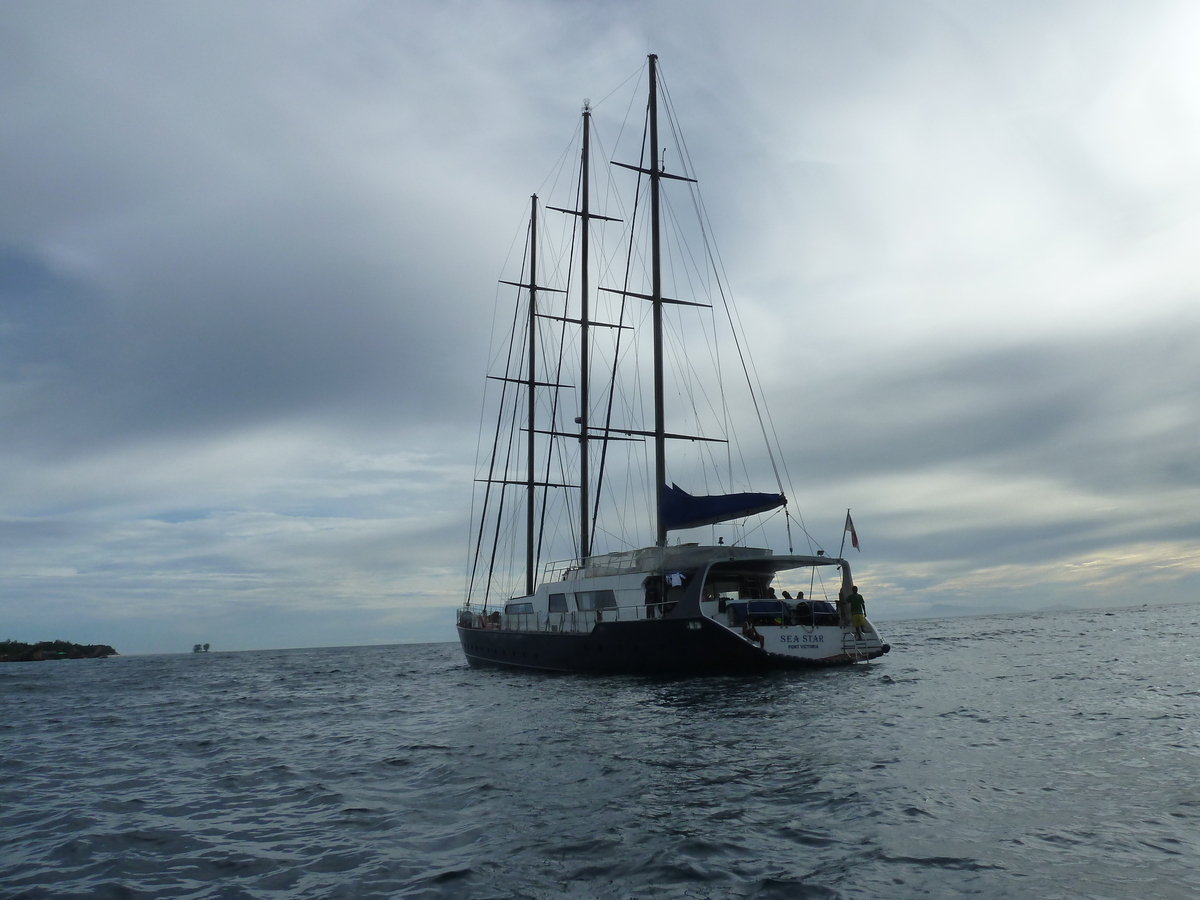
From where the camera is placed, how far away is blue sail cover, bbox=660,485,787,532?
26953mm

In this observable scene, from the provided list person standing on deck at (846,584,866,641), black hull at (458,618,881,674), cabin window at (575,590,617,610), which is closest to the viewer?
black hull at (458,618,881,674)

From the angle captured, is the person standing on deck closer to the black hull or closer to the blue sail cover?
the black hull

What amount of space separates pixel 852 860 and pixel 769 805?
216cm

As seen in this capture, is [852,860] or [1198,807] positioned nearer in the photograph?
[852,860]

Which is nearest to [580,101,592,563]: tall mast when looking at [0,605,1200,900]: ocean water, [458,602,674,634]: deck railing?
[458,602,674,634]: deck railing

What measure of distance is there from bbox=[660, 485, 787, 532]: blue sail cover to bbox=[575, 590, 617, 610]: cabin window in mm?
3567

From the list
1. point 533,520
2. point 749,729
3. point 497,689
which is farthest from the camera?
point 533,520

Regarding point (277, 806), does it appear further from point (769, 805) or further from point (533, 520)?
point (533, 520)

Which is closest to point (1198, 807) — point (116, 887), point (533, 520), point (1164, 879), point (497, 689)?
point (1164, 879)

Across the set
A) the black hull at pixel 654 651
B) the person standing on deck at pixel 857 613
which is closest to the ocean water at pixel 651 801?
the black hull at pixel 654 651

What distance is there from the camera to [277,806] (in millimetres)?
11164

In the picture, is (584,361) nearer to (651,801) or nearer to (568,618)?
(568,618)

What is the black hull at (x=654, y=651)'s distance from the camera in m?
24.5

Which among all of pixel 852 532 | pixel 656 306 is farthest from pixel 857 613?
pixel 656 306
